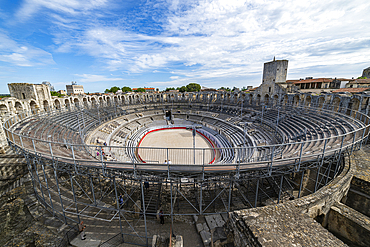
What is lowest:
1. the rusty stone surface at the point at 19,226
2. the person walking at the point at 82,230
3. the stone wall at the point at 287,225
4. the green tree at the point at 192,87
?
the rusty stone surface at the point at 19,226

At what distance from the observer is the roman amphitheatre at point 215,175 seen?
650cm

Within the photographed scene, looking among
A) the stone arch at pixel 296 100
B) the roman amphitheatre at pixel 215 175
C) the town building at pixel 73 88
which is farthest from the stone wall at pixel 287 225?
the town building at pixel 73 88

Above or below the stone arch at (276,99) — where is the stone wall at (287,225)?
below

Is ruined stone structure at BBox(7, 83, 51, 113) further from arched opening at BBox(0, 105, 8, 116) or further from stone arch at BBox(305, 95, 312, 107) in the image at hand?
stone arch at BBox(305, 95, 312, 107)

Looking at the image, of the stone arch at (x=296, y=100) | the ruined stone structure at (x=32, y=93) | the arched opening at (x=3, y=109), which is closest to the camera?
the arched opening at (x=3, y=109)

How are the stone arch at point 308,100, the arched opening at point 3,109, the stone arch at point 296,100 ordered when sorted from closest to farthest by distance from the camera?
the arched opening at point 3,109, the stone arch at point 308,100, the stone arch at point 296,100

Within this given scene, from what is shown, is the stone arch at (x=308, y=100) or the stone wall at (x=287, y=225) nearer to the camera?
the stone wall at (x=287, y=225)

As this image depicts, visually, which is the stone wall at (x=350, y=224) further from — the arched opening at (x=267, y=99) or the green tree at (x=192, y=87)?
the green tree at (x=192, y=87)

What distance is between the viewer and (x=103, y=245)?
325 inches

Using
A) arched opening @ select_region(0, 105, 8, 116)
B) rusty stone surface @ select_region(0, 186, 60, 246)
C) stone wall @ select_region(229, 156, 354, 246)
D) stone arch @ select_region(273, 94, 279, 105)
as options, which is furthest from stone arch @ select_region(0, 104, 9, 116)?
stone arch @ select_region(273, 94, 279, 105)

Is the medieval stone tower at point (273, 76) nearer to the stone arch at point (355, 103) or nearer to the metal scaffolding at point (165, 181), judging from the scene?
the stone arch at point (355, 103)

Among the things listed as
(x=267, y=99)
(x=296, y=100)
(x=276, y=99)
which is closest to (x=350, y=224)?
(x=296, y=100)

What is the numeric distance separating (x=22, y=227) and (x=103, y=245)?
7061 mm

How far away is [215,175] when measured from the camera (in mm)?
8258
